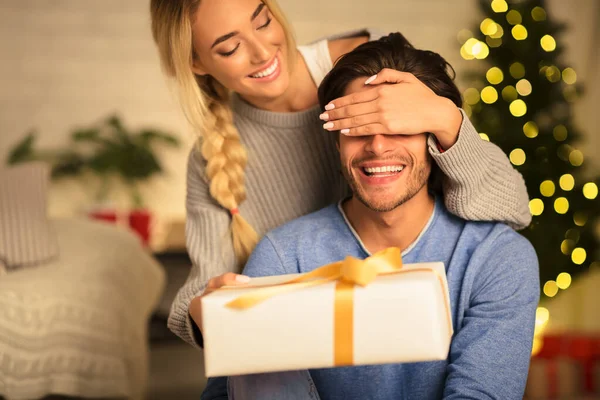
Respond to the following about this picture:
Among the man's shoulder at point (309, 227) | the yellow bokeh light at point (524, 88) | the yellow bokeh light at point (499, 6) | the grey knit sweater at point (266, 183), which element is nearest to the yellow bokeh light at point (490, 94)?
the yellow bokeh light at point (524, 88)

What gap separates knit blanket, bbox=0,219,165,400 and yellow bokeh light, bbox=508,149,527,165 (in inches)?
66.9

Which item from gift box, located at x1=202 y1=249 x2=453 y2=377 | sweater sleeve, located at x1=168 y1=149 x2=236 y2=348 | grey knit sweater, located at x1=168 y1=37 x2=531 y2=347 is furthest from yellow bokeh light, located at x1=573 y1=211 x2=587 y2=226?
gift box, located at x1=202 y1=249 x2=453 y2=377

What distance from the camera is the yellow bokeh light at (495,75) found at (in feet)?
10.9

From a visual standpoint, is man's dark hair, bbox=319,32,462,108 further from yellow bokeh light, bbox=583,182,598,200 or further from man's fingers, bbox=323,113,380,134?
yellow bokeh light, bbox=583,182,598,200

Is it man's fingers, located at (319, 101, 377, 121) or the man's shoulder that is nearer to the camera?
man's fingers, located at (319, 101, 377, 121)

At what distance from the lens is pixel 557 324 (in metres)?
4.42

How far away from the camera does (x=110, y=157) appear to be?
4344 mm

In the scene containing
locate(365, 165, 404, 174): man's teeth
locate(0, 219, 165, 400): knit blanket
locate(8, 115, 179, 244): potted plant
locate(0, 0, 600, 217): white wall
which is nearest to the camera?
locate(365, 165, 404, 174): man's teeth

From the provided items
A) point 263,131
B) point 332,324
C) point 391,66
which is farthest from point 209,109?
point 332,324

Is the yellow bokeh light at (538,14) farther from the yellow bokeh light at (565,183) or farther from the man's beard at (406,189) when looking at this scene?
the man's beard at (406,189)

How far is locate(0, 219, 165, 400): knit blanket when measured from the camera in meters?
2.14

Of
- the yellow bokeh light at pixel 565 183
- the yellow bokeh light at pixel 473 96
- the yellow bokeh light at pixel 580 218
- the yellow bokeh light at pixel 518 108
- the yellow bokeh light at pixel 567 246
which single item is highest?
the yellow bokeh light at pixel 473 96

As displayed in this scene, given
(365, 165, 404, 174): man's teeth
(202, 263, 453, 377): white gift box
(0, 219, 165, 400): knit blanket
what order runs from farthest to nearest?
1. (0, 219, 165, 400): knit blanket
2. (365, 165, 404, 174): man's teeth
3. (202, 263, 453, 377): white gift box

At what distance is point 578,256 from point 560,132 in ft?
1.84
